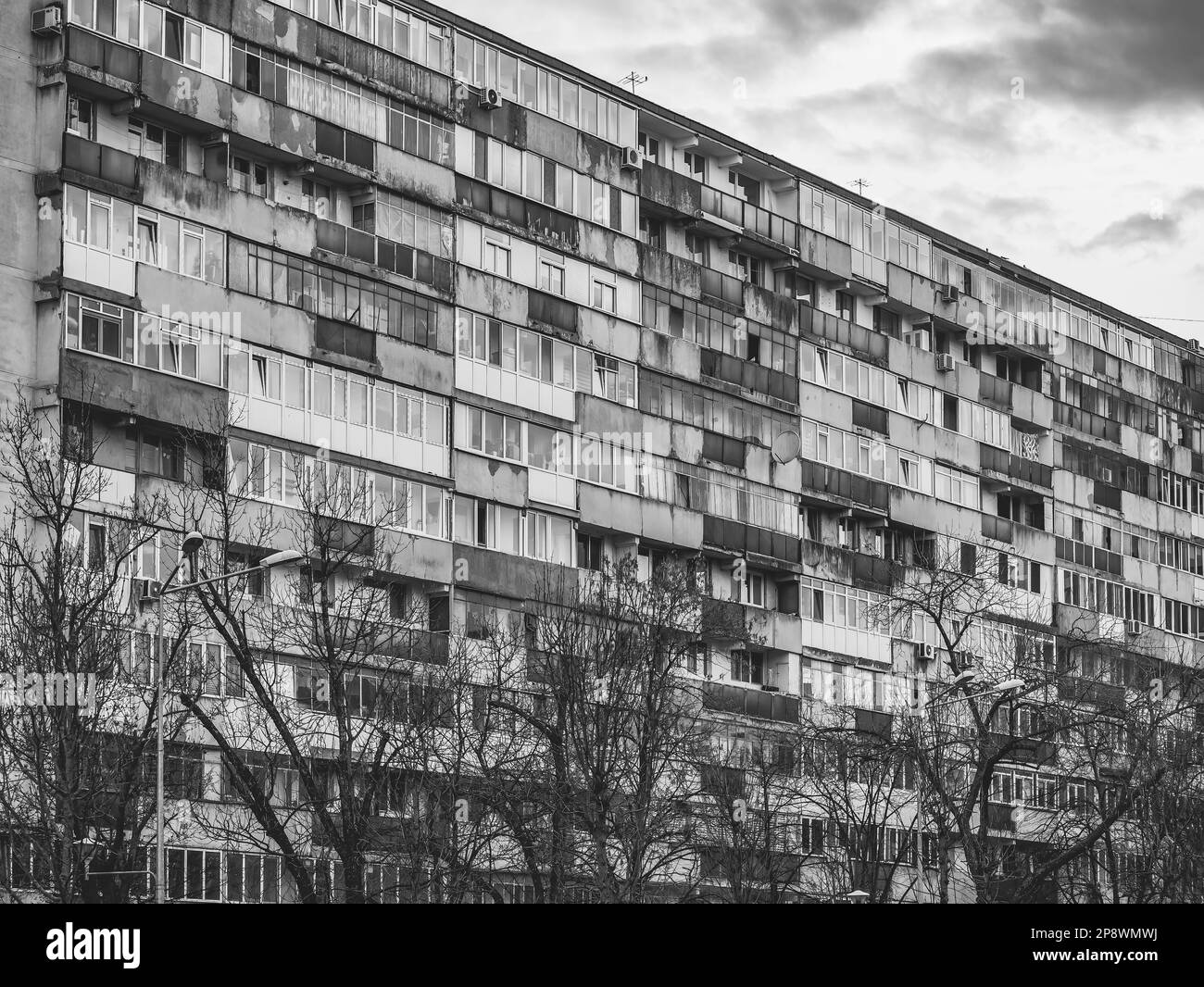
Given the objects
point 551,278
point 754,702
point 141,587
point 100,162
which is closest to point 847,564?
point 754,702

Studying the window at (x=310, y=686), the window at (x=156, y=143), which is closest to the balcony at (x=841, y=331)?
the window at (x=156, y=143)

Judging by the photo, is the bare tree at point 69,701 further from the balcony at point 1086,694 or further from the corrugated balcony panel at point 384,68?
the balcony at point 1086,694

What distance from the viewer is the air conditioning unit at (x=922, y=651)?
270ft

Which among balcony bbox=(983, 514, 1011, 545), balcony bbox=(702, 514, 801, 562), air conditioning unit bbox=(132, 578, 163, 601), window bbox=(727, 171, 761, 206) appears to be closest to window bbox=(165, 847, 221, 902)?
air conditioning unit bbox=(132, 578, 163, 601)

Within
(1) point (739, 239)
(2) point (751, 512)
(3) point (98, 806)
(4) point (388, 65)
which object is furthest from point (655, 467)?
(3) point (98, 806)

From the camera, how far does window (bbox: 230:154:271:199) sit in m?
61.5

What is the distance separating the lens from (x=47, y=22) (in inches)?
2228

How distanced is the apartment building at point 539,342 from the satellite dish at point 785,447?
72mm

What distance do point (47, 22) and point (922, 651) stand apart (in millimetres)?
40290

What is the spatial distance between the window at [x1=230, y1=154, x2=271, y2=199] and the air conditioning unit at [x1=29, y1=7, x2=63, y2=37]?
653cm

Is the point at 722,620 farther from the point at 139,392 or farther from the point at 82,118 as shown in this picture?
the point at 82,118

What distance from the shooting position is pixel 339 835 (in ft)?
168
